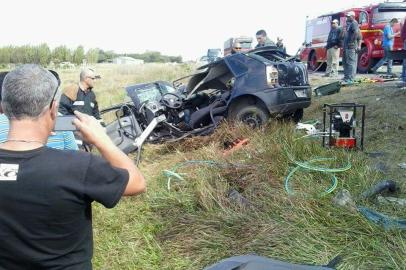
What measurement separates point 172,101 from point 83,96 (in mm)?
1422

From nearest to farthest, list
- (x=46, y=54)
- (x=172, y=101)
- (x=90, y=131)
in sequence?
(x=90, y=131), (x=172, y=101), (x=46, y=54)

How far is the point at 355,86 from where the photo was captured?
11688mm

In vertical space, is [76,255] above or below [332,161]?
above

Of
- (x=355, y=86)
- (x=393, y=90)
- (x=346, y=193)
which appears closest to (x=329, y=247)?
(x=346, y=193)

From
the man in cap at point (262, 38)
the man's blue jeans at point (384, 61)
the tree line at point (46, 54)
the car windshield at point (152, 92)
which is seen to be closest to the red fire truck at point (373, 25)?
the man's blue jeans at point (384, 61)

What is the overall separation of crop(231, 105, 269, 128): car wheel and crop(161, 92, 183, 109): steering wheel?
0.88 m

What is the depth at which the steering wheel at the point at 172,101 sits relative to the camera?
6.97 meters

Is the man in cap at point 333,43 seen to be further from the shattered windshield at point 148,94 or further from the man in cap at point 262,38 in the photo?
the shattered windshield at point 148,94

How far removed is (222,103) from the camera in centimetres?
706

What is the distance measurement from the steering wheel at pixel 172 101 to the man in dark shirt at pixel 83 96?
3.69 feet

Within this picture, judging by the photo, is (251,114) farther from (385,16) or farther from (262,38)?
(385,16)

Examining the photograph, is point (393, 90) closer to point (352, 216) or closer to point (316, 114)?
point (316, 114)

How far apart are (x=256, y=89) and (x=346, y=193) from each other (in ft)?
9.78

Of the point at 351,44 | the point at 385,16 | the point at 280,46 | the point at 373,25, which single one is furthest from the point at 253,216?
the point at 385,16
